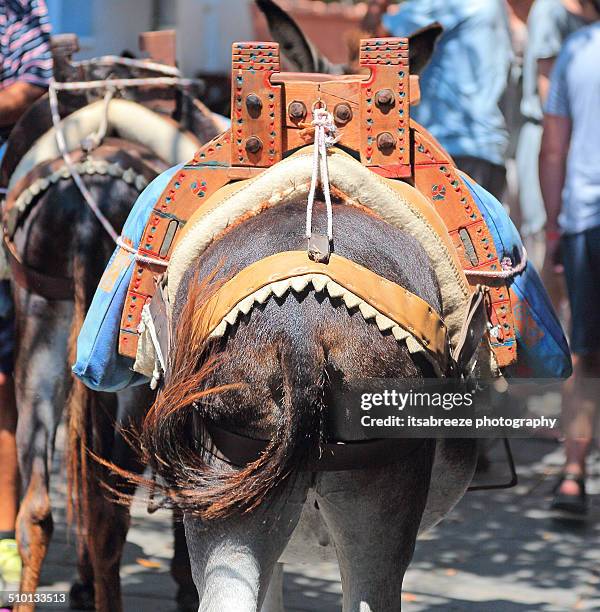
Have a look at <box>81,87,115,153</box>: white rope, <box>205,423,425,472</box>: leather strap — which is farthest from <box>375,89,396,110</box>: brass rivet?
<box>81,87,115,153</box>: white rope

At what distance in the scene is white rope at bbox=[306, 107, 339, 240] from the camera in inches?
84.1

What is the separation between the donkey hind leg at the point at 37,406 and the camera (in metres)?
3.52

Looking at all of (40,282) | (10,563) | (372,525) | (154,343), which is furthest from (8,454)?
(372,525)

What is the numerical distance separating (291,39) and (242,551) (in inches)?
64.3

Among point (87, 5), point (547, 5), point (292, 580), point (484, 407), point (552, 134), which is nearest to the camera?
point (484, 407)

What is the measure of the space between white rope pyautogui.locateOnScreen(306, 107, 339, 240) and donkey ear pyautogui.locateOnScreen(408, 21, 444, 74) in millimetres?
552

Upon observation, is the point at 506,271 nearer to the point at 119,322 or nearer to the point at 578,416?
the point at 119,322

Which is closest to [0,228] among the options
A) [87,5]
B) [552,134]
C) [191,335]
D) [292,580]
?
[292,580]

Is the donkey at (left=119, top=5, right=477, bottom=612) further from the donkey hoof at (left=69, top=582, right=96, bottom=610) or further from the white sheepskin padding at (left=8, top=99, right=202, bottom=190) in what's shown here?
the donkey hoof at (left=69, top=582, right=96, bottom=610)

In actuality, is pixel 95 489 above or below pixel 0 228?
below

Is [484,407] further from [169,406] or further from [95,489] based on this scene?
[95,489]

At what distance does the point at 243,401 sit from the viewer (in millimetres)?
2020

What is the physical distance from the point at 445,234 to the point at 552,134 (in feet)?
8.93

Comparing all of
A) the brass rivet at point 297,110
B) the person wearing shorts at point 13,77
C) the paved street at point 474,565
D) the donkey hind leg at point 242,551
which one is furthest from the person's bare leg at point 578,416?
the donkey hind leg at point 242,551
